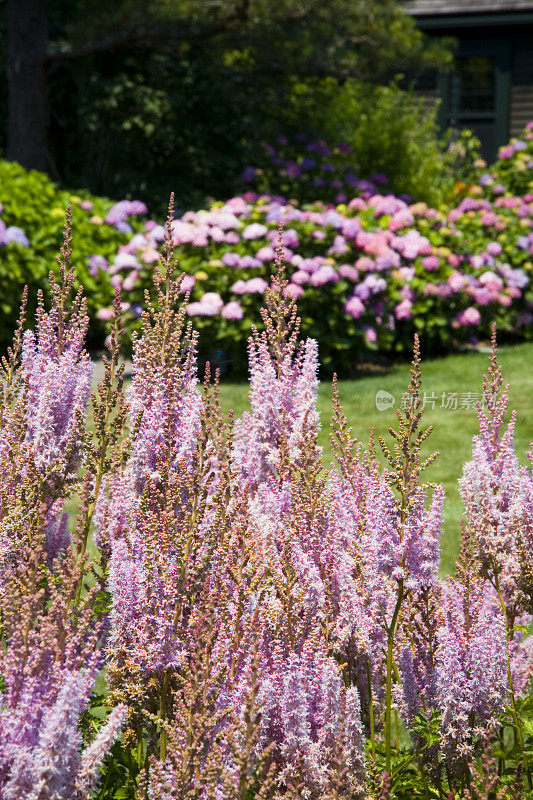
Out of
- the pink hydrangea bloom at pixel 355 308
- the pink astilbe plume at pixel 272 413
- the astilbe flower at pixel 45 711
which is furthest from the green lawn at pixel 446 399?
the astilbe flower at pixel 45 711

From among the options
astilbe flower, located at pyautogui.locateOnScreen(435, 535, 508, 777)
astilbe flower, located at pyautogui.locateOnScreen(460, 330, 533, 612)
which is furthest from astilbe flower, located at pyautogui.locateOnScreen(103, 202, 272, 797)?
astilbe flower, located at pyautogui.locateOnScreen(460, 330, 533, 612)

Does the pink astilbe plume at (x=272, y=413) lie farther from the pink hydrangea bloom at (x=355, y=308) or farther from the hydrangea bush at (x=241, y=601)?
the pink hydrangea bloom at (x=355, y=308)

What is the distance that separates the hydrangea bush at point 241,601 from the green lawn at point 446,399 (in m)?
3.31

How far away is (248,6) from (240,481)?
990 cm

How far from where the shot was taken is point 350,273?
9.66m

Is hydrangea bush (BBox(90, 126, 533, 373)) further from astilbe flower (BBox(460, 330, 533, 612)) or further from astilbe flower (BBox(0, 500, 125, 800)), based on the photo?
astilbe flower (BBox(0, 500, 125, 800))

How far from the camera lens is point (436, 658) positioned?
249 cm

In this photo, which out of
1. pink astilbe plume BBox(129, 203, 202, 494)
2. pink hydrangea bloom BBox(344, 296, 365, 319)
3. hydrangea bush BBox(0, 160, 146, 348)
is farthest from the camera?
hydrangea bush BBox(0, 160, 146, 348)

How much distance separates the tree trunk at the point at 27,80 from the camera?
12.6 m

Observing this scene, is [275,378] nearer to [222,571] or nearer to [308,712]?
[222,571]

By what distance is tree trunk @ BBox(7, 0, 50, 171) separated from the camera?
1259 centimetres

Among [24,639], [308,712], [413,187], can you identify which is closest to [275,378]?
[308,712]

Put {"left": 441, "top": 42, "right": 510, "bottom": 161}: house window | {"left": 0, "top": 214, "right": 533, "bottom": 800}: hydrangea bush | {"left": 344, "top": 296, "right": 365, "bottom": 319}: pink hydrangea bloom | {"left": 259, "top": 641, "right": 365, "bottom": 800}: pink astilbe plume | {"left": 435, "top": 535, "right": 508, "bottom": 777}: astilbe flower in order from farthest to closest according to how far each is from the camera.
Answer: {"left": 441, "top": 42, "right": 510, "bottom": 161}: house window < {"left": 344, "top": 296, "right": 365, "bottom": 319}: pink hydrangea bloom < {"left": 435, "top": 535, "right": 508, "bottom": 777}: astilbe flower < {"left": 259, "top": 641, "right": 365, "bottom": 800}: pink astilbe plume < {"left": 0, "top": 214, "right": 533, "bottom": 800}: hydrangea bush

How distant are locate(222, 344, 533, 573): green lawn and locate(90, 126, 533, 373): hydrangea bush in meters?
0.47
